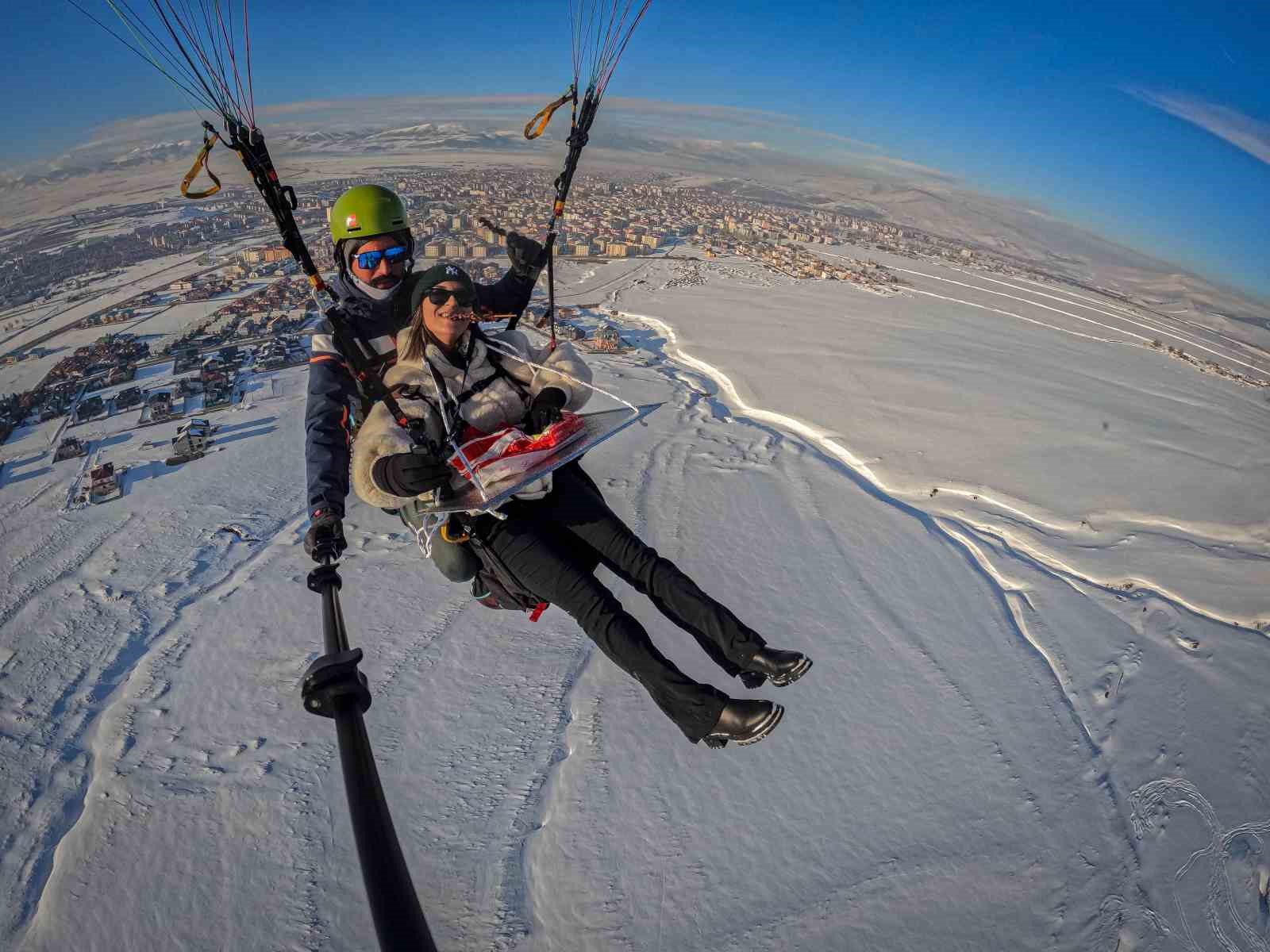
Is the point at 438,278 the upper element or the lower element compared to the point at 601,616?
upper

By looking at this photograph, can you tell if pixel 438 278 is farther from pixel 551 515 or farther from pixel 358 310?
pixel 551 515

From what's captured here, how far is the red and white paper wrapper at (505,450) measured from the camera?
2.15 m

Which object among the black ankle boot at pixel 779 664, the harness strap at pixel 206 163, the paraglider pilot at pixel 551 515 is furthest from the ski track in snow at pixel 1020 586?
the harness strap at pixel 206 163

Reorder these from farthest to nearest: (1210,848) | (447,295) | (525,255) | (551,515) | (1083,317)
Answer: (1083,317), (1210,848), (525,255), (551,515), (447,295)

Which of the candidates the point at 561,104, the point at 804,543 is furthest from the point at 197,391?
the point at 804,543

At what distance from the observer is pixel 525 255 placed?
10.6ft

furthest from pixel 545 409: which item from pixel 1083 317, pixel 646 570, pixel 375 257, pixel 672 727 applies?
pixel 1083 317

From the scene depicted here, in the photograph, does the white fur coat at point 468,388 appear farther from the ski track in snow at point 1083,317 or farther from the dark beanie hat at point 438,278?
the ski track in snow at point 1083,317

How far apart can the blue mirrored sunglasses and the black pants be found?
1.35 m

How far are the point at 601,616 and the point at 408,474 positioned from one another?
857mm

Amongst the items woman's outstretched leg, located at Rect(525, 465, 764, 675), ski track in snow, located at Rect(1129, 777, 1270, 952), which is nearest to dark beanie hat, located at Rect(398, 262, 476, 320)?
woman's outstretched leg, located at Rect(525, 465, 764, 675)

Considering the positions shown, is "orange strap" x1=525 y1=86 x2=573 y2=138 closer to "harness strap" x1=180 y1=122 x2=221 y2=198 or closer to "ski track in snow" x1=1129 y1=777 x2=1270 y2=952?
"harness strap" x1=180 y1=122 x2=221 y2=198

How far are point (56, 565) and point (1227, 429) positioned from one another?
20452mm

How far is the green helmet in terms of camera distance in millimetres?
2672
